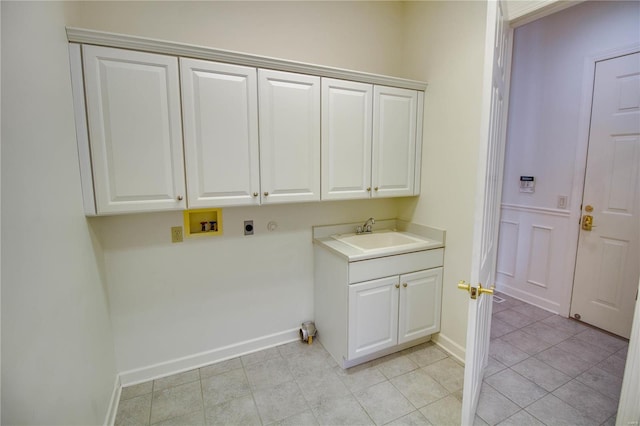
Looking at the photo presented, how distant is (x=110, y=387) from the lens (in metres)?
1.80

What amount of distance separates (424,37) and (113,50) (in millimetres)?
2148

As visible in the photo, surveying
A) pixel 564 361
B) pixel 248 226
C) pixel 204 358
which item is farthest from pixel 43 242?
pixel 564 361

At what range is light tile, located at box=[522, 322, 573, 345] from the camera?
2.55 m

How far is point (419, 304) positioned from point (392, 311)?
26 cm

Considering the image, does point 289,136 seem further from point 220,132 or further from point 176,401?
point 176,401

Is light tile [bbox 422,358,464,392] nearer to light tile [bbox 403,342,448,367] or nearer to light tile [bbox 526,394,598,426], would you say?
light tile [bbox 403,342,448,367]

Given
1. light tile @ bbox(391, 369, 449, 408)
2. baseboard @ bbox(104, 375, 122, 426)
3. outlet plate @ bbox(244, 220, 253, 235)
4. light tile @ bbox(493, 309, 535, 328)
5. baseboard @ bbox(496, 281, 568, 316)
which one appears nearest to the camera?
baseboard @ bbox(104, 375, 122, 426)

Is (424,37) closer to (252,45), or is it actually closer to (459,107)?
(459,107)

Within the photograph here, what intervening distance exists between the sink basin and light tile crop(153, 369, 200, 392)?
1.41 meters

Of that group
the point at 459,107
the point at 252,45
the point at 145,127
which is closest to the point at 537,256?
the point at 459,107

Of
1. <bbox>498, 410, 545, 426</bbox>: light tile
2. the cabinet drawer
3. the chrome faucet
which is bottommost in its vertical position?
<bbox>498, 410, 545, 426</bbox>: light tile

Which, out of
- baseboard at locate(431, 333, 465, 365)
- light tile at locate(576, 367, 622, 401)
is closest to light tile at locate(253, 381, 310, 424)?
baseboard at locate(431, 333, 465, 365)

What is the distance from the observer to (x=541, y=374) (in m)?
2.12

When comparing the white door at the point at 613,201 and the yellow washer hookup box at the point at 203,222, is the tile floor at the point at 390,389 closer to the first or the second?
the white door at the point at 613,201
